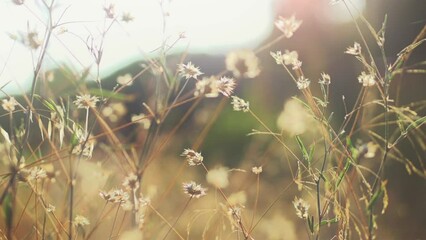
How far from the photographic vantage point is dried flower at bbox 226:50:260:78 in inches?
40.7

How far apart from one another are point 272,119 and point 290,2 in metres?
1.28

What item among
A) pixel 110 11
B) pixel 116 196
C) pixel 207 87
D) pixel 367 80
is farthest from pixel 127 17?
pixel 367 80

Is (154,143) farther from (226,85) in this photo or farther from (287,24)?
(287,24)

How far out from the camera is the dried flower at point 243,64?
3.39ft

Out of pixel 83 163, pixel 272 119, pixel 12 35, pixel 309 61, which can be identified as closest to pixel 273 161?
pixel 272 119

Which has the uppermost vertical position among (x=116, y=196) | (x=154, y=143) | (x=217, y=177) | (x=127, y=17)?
(x=127, y=17)

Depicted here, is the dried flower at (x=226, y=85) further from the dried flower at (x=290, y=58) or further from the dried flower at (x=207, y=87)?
the dried flower at (x=290, y=58)

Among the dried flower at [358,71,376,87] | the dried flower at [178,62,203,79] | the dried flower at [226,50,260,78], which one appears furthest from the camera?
the dried flower at [358,71,376,87]

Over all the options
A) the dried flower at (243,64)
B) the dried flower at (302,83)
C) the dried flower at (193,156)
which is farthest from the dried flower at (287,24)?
the dried flower at (193,156)

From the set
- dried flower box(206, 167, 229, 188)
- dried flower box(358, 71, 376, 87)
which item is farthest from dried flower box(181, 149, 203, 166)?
dried flower box(358, 71, 376, 87)

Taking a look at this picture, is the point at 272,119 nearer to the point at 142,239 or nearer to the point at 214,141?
the point at 214,141

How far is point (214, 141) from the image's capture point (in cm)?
467

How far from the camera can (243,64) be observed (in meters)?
1.05

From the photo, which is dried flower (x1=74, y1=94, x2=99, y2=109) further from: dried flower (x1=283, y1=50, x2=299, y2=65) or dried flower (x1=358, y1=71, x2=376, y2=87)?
dried flower (x1=358, y1=71, x2=376, y2=87)
